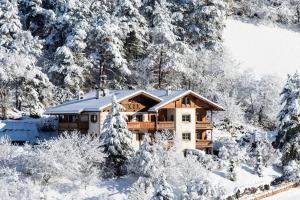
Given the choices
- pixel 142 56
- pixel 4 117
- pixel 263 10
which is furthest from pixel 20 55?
pixel 263 10

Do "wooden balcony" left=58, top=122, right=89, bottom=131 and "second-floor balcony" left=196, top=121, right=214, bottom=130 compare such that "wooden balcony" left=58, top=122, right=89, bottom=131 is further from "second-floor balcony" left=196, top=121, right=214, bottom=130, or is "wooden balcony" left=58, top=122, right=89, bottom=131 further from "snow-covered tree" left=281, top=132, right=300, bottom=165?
"snow-covered tree" left=281, top=132, right=300, bottom=165

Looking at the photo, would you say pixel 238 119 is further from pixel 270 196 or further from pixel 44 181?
pixel 44 181

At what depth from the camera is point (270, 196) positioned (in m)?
54.3

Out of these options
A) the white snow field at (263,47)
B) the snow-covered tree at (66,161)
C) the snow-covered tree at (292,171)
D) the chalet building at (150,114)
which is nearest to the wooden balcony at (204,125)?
the chalet building at (150,114)

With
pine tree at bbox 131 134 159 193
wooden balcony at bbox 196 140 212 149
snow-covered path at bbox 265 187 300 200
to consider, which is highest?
wooden balcony at bbox 196 140 212 149

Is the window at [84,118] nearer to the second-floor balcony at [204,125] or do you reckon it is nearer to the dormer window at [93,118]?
the dormer window at [93,118]

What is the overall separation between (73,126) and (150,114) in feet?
27.4

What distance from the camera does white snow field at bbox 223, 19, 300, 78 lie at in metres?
102

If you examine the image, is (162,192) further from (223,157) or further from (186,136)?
(186,136)

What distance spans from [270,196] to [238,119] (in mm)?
26981

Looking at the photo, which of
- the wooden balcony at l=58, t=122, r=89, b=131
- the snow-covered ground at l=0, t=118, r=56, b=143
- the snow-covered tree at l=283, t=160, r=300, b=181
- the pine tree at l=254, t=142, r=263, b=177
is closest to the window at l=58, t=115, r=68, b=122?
the wooden balcony at l=58, t=122, r=89, b=131

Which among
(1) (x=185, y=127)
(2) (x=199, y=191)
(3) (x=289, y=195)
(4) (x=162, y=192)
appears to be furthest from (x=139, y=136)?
(4) (x=162, y=192)

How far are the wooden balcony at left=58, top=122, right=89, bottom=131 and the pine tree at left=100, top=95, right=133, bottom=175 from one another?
714 centimetres

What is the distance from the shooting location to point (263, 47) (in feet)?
357
